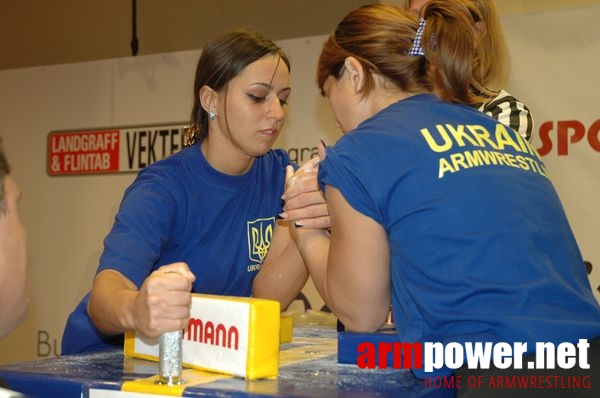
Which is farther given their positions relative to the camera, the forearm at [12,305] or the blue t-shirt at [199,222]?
the blue t-shirt at [199,222]

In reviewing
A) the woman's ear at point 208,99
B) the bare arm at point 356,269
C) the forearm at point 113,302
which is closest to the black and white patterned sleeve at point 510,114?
the woman's ear at point 208,99

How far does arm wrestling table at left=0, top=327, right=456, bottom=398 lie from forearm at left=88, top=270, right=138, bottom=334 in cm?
6

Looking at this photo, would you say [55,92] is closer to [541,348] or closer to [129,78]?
[129,78]

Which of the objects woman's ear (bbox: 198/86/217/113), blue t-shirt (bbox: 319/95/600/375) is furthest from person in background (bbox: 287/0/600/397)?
woman's ear (bbox: 198/86/217/113)

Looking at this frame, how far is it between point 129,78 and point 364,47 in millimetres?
2357

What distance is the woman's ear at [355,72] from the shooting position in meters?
1.27

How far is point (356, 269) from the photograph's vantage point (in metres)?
1.10

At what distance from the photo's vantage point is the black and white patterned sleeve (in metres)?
1.75

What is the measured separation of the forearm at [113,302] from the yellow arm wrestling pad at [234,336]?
0.10 m

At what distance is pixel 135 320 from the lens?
3.58 feet

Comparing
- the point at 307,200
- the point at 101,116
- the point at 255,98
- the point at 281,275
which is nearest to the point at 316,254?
the point at 307,200

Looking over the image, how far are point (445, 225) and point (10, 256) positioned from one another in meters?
0.53

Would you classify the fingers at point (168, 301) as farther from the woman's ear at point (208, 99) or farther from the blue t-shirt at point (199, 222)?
the woman's ear at point (208, 99)

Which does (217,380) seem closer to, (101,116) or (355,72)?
(355,72)
